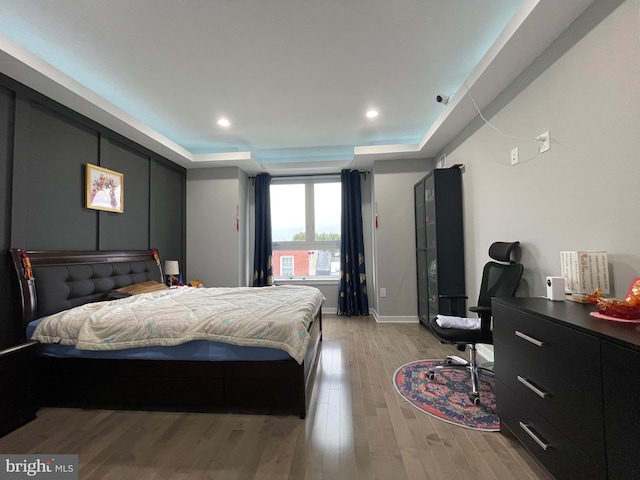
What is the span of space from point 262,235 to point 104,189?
2413mm

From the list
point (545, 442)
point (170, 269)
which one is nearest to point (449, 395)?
point (545, 442)

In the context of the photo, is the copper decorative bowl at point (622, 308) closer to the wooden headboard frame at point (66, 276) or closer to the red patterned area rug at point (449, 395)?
the red patterned area rug at point (449, 395)

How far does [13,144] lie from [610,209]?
4204 millimetres

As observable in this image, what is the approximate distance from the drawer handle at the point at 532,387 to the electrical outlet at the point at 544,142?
155cm

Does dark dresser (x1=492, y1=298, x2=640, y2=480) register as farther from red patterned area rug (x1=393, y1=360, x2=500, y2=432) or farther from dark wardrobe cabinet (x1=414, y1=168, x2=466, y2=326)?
dark wardrobe cabinet (x1=414, y1=168, x2=466, y2=326)

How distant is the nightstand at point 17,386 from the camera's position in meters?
1.67

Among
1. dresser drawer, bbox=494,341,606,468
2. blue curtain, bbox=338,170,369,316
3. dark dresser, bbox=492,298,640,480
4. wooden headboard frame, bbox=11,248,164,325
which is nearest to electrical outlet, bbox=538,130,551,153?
dark dresser, bbox=492,298,640,480

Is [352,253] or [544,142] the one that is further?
[352,253]

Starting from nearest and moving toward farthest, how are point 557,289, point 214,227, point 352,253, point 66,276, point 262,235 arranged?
point 557,289, point 66,276, point 214,227, point 352,253, point 262,235

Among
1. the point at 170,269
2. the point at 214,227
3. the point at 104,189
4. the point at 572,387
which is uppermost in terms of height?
the point at 104,189

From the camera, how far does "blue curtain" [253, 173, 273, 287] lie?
15.9ft

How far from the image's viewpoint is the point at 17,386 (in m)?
1.75

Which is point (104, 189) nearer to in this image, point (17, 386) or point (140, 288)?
point (140, 288)

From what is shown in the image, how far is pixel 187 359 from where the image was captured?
187 cm
